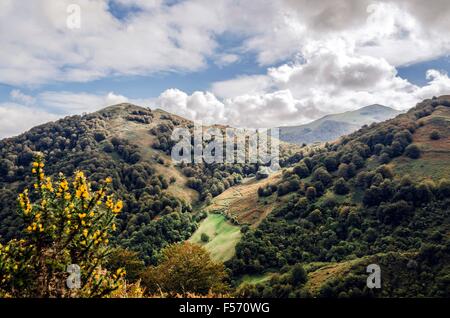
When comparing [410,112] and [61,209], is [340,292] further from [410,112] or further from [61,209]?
[410,112]

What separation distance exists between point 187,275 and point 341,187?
65.4 metres

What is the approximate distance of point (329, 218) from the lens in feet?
324

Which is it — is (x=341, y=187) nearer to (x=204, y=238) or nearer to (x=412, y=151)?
(x=412, y=151)

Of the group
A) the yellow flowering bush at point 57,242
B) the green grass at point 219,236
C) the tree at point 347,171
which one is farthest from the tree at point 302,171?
the yellow flowering bush at point 57,242

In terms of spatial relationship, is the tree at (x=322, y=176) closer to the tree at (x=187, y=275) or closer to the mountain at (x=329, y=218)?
the mountain at (x=329, y=218)

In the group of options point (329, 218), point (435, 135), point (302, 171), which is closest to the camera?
point (329, 218)

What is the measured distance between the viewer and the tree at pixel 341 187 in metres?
109

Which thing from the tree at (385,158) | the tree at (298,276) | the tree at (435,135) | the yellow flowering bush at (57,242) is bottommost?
the tree at (298,276)

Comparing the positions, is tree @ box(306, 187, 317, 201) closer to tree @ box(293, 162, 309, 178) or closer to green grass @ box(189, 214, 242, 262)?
tree @ box(293, 162, 309, 178)

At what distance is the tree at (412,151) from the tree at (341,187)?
74.6 feet

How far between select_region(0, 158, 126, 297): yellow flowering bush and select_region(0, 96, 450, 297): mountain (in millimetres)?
59824

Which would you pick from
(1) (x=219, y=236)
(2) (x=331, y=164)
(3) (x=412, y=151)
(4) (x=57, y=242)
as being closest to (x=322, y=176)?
(2) (x=331, y=164)

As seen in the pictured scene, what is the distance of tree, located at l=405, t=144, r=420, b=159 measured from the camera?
11069cm
